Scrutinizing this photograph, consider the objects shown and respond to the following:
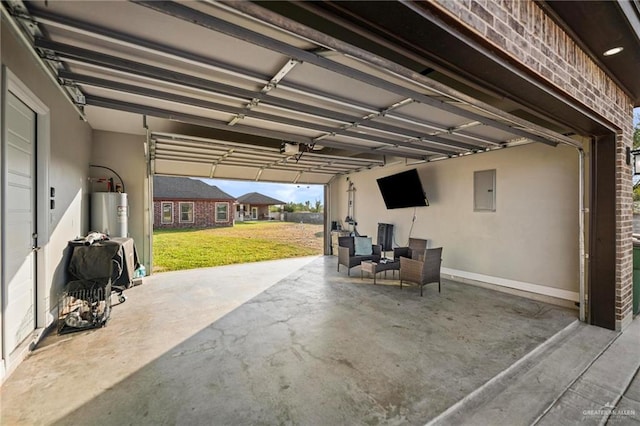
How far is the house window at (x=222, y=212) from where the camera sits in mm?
19719

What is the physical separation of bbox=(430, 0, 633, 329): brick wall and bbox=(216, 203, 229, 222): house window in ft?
64.3

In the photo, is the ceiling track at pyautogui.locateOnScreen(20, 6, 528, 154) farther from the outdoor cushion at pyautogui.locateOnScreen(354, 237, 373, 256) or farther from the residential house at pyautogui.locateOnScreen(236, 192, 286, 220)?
the residential house at pyautogui.locateOnScreen(236, 192, 286, 220)

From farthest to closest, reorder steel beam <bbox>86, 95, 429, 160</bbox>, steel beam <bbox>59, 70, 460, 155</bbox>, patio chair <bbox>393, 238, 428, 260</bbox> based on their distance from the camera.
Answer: patio chair <bbox>393, 238, 428, 260</bbox>, steel beam <bbox>86, 95, 429, 160</bbox>, steel beam <bbox>59, 70, 460, 155</bbox>

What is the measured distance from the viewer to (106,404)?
2133 mm

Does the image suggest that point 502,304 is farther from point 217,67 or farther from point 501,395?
point 217,67

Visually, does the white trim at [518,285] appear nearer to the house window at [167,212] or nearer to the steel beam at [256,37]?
the steel beam at [256,37]

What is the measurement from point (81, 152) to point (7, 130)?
254 cm

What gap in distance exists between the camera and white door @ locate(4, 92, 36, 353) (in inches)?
98.4

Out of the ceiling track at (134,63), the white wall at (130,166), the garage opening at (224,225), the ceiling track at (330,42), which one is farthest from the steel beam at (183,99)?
the garage opening at (224,225)

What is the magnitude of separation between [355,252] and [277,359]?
4.10 meters

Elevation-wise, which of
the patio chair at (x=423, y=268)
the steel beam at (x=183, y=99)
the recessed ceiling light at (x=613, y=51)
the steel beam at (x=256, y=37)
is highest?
the recessed ceiling light at (x=613, y=51)

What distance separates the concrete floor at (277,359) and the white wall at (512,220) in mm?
616

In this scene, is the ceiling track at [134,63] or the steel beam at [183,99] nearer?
the ceiling track at [134,63]

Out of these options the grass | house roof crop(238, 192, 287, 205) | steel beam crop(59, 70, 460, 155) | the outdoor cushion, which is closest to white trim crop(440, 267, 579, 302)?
the outdoor cushion
